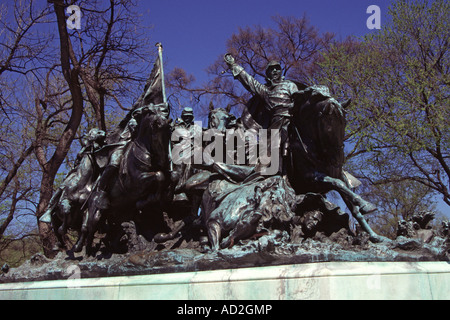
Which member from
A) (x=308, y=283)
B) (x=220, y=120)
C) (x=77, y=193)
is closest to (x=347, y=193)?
(x=308, y=283)

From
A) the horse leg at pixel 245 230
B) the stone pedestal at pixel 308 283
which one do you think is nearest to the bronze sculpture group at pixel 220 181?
the horse leg at pixel 245 230

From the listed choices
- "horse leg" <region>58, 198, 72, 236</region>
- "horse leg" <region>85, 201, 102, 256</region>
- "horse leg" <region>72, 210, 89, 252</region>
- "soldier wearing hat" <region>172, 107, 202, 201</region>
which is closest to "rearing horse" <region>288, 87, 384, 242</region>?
"soldier wearing hat" <region>172, 107, 202, 201</region>

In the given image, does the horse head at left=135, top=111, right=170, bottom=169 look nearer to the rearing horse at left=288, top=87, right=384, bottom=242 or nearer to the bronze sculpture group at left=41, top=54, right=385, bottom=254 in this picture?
the bronze sculpture group at left=41, top=54, right=385, bottom=254

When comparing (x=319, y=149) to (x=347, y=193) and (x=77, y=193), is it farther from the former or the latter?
(x=77, y=193)

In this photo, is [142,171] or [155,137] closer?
[155,137]

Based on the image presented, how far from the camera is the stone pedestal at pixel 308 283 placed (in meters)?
4.42

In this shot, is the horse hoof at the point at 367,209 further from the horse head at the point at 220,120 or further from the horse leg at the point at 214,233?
the horse head at the point at 220,120

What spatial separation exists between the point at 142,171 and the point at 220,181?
1101 millimetres

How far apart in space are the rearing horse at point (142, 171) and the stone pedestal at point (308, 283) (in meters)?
1.48

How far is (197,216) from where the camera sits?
699cm

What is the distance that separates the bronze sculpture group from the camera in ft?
19.2

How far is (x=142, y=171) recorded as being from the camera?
668cm

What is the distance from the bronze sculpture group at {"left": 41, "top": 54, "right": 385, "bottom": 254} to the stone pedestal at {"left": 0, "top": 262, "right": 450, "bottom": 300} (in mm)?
601
